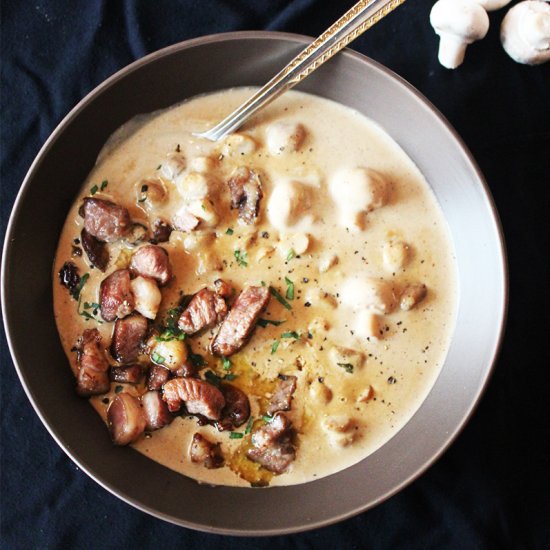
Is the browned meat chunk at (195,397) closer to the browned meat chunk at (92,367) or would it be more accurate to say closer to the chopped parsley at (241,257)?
the browned meat chunk at (92,367)

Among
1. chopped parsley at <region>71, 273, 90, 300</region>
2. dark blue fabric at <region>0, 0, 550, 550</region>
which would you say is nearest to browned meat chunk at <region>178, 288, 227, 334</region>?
chopped parsley at <region>71, 273, 90, 300</region>

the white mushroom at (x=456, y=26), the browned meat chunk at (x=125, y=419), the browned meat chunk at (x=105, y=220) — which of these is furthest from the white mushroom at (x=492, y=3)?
the browned meat chunk at (x=125, y=419)

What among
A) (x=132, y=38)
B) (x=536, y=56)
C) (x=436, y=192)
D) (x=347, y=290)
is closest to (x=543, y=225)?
(x=436, y=192)

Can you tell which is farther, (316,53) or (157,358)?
(157,358)

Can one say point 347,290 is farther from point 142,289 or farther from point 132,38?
point 132,38

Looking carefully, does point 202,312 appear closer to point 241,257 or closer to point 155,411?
point 241,257

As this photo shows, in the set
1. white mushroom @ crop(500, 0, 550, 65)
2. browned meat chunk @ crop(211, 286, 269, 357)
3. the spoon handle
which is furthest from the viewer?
white mushroom @ crop(500, 0, 550, 65)

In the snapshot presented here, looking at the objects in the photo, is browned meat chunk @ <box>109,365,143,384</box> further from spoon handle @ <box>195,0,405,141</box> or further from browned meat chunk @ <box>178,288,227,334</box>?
spoon handle @ <box>195,0,405,141</box>

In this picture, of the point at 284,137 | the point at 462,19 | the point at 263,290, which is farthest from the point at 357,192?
the point at 462,19
